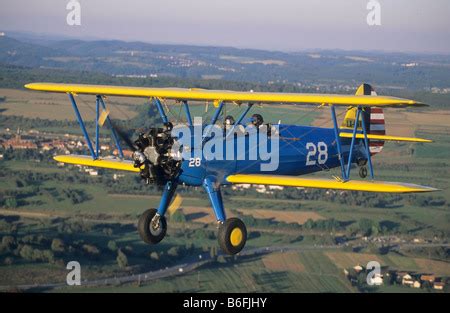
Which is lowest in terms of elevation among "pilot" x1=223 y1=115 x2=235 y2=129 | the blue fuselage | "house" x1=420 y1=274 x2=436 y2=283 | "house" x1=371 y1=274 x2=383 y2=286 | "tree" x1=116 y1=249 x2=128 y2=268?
"house" x1=420 y1=274 x2=436 y2=283

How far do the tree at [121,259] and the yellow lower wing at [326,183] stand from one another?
20443mm

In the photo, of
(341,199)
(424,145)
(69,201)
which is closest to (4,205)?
(69,201)

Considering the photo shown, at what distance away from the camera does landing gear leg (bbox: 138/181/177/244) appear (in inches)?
624

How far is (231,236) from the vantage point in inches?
612

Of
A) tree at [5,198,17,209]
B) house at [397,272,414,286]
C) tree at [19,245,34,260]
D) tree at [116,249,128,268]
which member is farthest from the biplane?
tree at [5,198,17,209]

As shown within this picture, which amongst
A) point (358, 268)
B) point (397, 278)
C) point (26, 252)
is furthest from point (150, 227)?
point (26, 252)

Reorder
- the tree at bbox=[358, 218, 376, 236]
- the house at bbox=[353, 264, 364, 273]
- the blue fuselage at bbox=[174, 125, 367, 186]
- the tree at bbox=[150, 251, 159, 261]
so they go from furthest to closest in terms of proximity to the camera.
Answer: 1. the tree at bbox=[358, 218, 376, 236]
2. the tree at bbox=[150, 251, 159, 261]
3. the house at bbox=[353, 264, 364, 273]
4. the blue fuselage at bbox=[174, 125, 367, 186]

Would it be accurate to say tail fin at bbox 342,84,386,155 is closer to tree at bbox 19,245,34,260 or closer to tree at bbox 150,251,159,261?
tree at bbox 150,251,159,261

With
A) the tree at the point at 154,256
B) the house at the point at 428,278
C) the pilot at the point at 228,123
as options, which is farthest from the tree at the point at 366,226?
the pilot at the point at 228,123

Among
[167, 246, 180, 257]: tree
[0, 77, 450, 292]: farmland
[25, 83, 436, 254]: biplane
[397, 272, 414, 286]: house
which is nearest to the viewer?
[25, 83, 436, 254]: biplane

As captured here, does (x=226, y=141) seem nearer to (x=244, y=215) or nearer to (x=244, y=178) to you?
(x=244, y=178)

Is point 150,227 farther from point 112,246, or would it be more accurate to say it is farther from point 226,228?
point 112,246

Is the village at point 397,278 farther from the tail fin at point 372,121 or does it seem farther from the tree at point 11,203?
the tree at point 11,203

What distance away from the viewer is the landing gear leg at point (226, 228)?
50.8 feet
